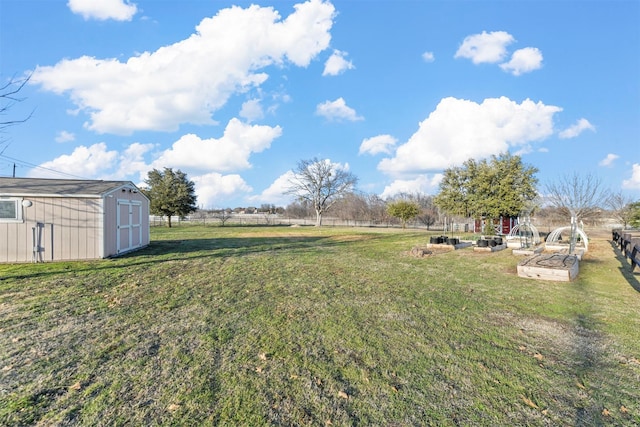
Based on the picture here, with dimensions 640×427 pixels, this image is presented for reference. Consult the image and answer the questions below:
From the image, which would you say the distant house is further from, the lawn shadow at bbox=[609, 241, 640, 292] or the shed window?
the lawn shadow at bbox=[609, 241, 640, 292]

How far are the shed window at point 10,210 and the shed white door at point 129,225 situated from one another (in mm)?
2506

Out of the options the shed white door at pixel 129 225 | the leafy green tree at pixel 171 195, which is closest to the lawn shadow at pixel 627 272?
the shed white door at pixel 129 225

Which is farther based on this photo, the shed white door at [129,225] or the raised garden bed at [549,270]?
the shed white door at [129,225]

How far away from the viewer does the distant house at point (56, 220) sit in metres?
9.34

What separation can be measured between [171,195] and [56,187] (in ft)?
70.7

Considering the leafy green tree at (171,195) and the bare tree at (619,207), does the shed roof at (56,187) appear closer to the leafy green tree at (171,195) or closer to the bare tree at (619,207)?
the leafy green tree at (171,195)

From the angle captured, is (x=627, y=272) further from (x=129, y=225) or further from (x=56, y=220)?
(x=56, y=220)

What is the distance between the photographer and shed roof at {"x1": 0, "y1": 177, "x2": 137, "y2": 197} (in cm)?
955

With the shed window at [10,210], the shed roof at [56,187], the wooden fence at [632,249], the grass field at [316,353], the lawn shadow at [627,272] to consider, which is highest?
the shed roof at [56,187]

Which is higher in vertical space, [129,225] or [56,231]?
[129,225]

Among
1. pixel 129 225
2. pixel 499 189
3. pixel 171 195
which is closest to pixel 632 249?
pixel 499 189

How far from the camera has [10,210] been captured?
9.38 m

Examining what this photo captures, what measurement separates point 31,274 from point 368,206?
5006cm

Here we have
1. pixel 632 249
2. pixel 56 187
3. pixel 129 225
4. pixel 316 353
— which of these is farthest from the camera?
pixel 129 225
